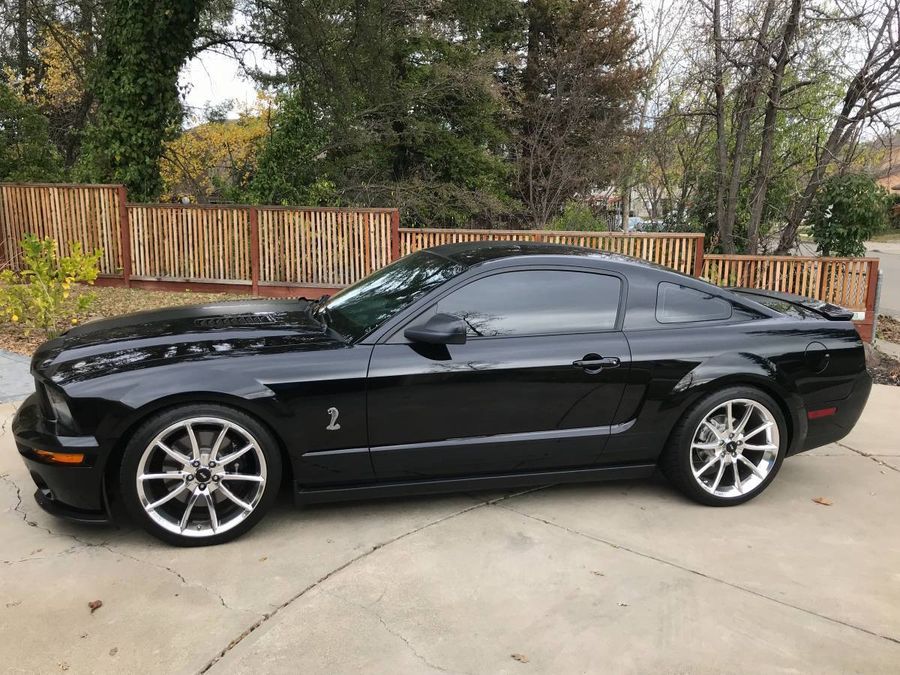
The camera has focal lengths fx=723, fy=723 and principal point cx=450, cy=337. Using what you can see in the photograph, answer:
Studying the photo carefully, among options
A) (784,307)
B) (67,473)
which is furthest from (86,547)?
(784,307)

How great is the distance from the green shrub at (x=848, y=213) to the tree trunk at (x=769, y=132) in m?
0.92

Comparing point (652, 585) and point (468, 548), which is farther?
point (468, 548)

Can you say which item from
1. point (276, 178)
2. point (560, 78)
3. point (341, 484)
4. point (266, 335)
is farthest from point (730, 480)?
point (560, 78)

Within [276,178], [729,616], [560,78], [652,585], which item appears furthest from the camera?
[560,78]

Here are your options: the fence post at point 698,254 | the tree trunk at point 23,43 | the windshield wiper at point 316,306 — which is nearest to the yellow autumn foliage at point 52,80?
the tree trunk at point 23,43

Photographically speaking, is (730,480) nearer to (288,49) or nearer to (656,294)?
(656,294)

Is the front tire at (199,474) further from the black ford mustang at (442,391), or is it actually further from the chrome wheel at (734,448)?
the chrome wheel at (734,448)

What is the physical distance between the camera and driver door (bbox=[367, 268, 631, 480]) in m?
3.71

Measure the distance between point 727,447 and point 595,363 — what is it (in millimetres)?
990

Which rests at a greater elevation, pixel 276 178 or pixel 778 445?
pixel 276 178

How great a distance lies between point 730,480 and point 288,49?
1450cm

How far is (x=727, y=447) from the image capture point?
420 centimetres

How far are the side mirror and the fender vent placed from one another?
103 centimetres

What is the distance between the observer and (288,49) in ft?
51.8
